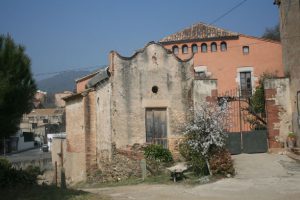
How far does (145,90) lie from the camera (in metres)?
21.4

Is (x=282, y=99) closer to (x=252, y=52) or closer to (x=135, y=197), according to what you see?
(x=135, y=197)

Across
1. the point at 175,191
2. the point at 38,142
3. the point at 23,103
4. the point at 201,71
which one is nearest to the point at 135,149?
the point at 175,191

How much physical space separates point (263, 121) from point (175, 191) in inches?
516

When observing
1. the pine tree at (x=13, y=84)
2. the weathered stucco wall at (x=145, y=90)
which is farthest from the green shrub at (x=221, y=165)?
the pine tree at (x=13, y=84)

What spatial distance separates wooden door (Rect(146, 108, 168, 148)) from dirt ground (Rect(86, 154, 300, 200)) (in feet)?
15.7

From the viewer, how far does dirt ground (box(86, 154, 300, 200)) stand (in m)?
12.9

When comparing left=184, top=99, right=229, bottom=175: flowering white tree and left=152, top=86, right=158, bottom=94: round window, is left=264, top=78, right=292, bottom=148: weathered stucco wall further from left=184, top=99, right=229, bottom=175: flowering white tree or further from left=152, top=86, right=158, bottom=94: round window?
left=152, top=86, right=158, bottom=94: round window

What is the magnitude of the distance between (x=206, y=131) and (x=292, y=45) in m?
7.84

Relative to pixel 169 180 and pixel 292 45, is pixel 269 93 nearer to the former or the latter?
pixel 292 45

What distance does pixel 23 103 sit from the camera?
13195 mm

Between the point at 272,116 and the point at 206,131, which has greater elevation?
the point at 272,116

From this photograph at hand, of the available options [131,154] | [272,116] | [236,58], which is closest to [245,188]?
[131,154]

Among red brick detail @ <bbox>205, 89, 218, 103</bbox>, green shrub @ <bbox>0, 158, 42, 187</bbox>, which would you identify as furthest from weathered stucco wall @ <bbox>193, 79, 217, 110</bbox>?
green shrub @ <bbox>0, 158, 42, 187</bbox>

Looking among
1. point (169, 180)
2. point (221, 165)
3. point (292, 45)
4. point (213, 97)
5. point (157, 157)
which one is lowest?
point (169, 180)
